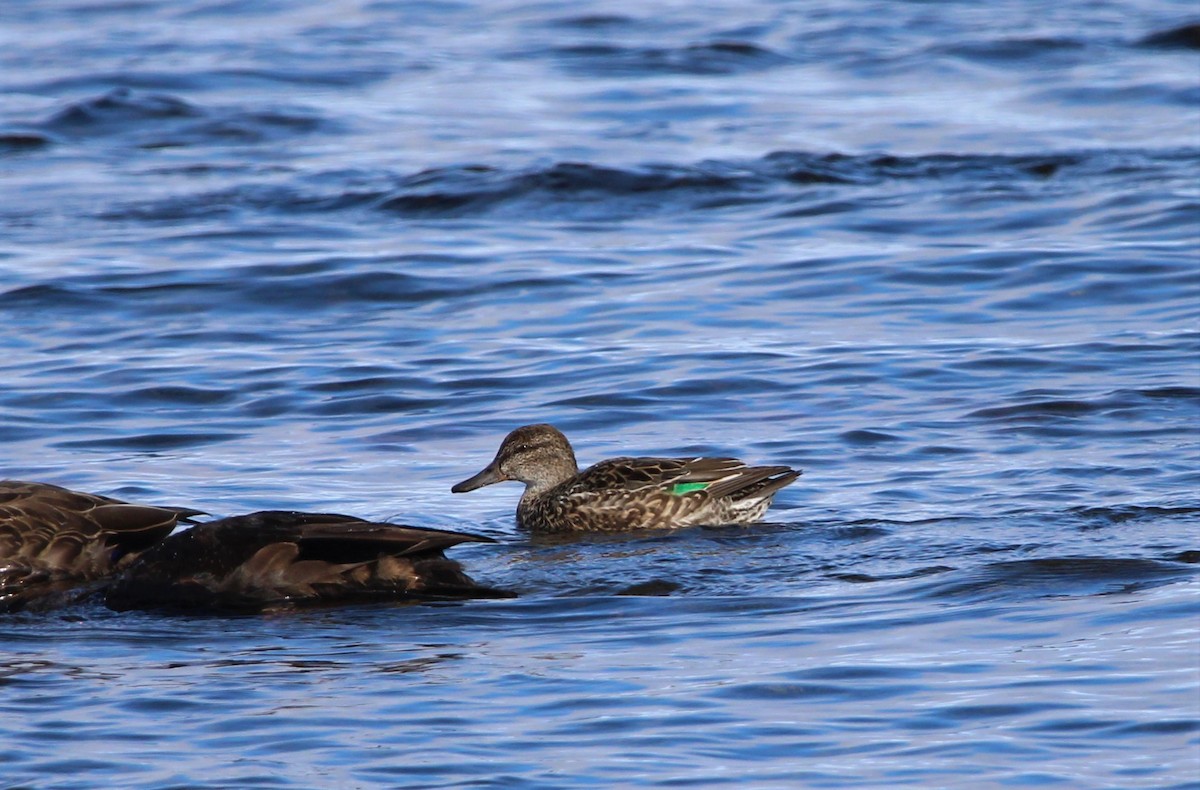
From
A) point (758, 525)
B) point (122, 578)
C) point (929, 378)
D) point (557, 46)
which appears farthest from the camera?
point (557, 46)

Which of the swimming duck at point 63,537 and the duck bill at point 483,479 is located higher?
the swimming duck at point 63,537

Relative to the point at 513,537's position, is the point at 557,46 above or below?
above

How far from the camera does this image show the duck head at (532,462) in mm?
10883

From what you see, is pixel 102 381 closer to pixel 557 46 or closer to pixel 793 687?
pixel 793 687

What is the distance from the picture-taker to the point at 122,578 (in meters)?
8.83

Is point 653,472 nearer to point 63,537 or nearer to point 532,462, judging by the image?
point 532,462

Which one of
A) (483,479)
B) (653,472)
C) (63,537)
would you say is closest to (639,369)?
(483,479)

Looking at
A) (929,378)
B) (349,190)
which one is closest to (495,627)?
(929,378)

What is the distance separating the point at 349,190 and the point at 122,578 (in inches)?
431

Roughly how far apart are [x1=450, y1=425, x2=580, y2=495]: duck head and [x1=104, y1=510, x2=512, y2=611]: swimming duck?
6.96 feet

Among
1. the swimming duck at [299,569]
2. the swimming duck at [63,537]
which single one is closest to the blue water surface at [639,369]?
the swimming duck at [299,569]

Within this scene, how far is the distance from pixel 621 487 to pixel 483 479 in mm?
705

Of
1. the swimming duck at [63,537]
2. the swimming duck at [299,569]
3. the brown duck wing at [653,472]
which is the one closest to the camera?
the swimming duck at [299,569]

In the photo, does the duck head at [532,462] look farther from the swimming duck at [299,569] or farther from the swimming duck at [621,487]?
the swimming duck at [299,569]
